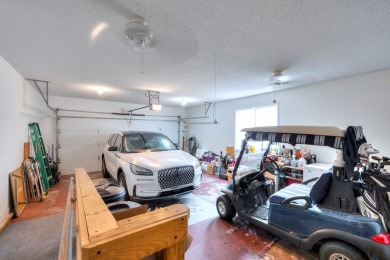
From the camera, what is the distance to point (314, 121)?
165 inches

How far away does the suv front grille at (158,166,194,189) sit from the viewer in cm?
331

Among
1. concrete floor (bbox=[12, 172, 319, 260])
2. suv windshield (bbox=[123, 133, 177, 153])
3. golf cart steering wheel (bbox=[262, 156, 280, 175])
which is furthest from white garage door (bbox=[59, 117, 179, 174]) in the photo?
golf cart steering wheel (bbox=[262, 156, 280, 175])

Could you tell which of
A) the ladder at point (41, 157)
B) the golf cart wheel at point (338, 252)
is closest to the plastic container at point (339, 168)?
the golf cart wheel at point (338, 252)

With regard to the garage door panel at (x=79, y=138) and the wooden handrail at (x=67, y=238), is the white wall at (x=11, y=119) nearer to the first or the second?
the garage door panel at (x=79, y=138)

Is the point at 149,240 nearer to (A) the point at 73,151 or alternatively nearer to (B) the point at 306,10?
(B) the point at 306,10

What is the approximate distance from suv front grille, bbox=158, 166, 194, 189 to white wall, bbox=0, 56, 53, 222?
2511 millimetres

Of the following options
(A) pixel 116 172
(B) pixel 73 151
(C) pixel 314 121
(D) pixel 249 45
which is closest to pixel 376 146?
(C) pixel 314 121

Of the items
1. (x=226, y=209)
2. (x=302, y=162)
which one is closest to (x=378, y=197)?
(x=226, y=209)

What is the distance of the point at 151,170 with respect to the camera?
328cm

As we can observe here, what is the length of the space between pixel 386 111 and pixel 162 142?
4563 millimetres

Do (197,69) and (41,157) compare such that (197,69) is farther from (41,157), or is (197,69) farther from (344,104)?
(41,157)

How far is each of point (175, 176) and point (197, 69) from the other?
206 cm

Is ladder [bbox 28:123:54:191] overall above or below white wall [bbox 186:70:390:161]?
below

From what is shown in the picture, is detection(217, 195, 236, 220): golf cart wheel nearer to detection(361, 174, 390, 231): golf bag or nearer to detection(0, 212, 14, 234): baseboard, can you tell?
detection(361, 174, 390, 231): golf bag
